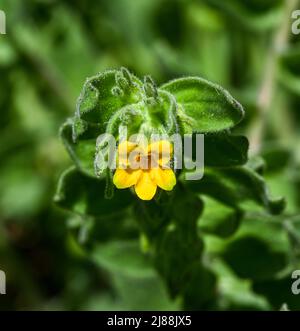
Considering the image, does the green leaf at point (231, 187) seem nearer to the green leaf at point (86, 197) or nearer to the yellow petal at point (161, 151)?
the green leaf at point (86, 197)

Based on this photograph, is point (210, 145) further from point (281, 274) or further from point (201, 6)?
point (201, 6)

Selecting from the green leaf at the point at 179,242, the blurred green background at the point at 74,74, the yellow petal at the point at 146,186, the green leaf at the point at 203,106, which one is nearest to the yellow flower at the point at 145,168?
the yellow petal at the point at 146,186

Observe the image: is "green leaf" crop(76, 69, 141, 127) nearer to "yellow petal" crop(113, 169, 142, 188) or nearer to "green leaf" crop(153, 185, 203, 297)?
"yellow petal" crop(113, 169, 142, 188)

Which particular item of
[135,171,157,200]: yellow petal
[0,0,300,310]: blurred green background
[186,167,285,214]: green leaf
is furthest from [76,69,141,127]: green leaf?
[0,0,300,310]: blurred green background

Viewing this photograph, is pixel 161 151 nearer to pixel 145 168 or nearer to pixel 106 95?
pixel 145 168

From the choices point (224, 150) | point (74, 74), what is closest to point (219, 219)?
point (224, 150)
